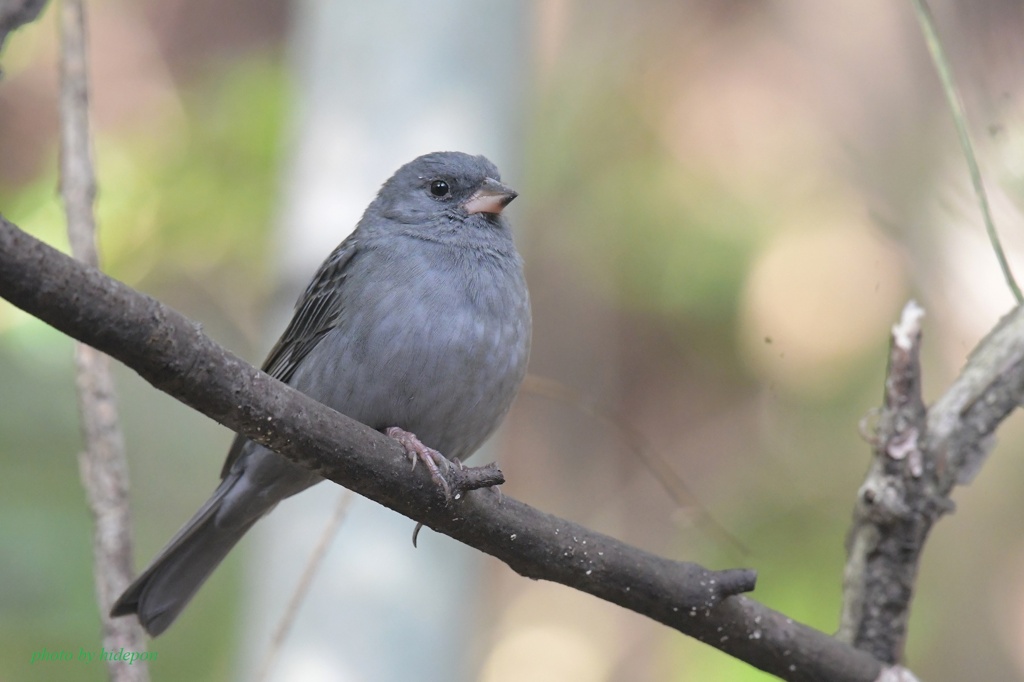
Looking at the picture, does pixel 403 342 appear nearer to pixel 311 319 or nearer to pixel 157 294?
pixel 311 319

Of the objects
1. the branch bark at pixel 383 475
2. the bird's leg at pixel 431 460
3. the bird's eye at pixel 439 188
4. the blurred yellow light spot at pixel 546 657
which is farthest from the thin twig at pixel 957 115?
the blurred yellow light spot at pixel 546 657

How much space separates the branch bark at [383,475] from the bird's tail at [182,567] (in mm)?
1178

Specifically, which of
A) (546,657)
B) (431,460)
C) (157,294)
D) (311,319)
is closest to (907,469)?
(431,460)

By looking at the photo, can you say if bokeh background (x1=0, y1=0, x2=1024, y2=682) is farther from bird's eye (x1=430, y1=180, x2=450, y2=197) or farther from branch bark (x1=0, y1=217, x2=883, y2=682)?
branch bark (x1=0, y1=217, x2=883, y2=682)

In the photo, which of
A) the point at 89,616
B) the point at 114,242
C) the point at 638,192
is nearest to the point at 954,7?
the point at 638,192

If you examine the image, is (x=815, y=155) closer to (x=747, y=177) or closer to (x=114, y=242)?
(x=747, y=177)

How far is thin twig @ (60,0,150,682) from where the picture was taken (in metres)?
2.88

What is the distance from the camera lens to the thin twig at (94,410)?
2.88 metres

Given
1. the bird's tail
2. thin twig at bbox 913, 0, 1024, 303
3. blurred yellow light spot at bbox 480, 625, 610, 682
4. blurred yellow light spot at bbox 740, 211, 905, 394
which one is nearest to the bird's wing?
the bird's tail

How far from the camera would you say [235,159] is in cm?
551

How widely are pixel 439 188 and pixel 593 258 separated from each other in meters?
2.95

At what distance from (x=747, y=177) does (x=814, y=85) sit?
2.92 feet

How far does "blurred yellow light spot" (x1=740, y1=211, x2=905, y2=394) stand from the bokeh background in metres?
0.02

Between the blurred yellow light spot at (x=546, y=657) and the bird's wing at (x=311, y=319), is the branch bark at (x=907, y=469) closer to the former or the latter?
the bird's wing at (x=311, y=319)
